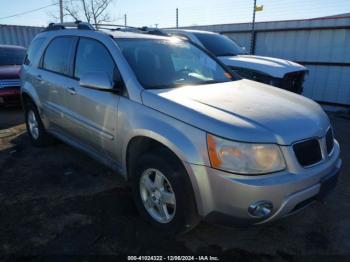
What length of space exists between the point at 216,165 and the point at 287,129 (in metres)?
0.62

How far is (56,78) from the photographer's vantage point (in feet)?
13.2

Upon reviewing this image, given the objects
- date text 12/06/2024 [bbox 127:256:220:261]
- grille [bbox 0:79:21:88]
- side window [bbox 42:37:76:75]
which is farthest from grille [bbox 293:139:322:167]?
grille [bbox 0:79:21:88]

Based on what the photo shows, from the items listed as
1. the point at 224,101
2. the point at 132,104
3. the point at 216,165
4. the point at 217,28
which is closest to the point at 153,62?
the point at 132,104

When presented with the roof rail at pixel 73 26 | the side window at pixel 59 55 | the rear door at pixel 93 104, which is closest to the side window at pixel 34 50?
the roof rail at pixel 73 26

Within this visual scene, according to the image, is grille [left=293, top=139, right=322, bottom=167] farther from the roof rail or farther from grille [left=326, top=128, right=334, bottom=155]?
the roof rail

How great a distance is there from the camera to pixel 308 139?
7.89ft

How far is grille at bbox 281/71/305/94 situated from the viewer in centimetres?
647

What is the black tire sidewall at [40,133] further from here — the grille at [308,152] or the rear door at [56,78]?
the grille at [308,152]

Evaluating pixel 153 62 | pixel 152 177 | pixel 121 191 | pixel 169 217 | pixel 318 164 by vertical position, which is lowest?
pixel 121 191

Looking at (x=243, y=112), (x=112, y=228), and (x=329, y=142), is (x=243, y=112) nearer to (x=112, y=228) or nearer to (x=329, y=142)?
(x=329, y=142)

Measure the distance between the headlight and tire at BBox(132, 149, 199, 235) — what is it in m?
0.33

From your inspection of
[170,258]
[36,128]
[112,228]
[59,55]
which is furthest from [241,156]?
[36,128]

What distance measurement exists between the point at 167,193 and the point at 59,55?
8.46 feet

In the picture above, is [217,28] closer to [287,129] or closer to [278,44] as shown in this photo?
[278,44]
